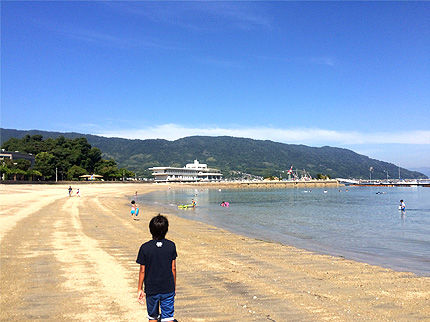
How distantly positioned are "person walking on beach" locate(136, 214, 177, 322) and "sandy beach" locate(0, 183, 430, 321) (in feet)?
6.01

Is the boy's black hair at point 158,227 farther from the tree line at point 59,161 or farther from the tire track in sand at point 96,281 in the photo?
the tree line at point 59,161

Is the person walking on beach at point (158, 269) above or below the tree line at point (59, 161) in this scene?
below

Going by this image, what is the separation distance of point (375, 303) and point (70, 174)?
11913 cm

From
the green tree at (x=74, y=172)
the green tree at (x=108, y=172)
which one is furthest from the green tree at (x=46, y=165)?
the green tree at (x=108, y=172)

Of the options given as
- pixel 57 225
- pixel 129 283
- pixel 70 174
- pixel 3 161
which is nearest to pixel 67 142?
pixel 70 174

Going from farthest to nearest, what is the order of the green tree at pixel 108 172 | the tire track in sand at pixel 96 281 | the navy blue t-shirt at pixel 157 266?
the green tree at pixel 108 172 < the tire track in sand at pixel 96 281 < the navy blue t-shirt at pixel 157 266

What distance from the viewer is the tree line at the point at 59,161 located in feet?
320

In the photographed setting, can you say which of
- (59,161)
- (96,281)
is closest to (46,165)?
(59,161)

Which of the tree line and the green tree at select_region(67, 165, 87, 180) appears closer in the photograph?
the tree line

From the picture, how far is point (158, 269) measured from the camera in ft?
16.0

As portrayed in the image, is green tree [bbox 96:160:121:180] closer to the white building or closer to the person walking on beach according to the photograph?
the white building

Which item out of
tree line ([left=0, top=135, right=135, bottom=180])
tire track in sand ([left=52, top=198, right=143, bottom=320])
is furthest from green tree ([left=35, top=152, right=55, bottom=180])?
tire track in sand ([left=52, top=198, right=143, bottom=320])

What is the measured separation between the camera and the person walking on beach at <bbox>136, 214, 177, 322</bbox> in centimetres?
489

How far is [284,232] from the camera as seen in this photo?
2247 cm
